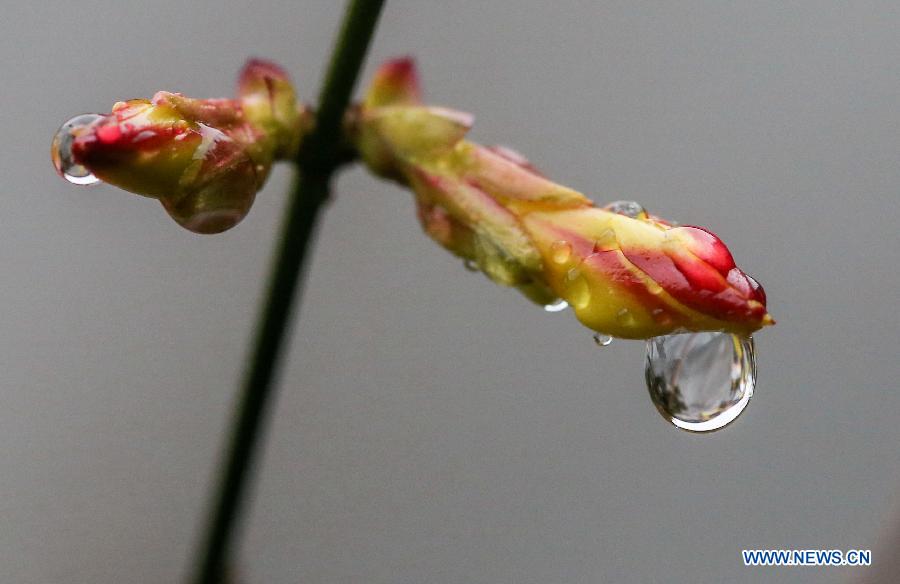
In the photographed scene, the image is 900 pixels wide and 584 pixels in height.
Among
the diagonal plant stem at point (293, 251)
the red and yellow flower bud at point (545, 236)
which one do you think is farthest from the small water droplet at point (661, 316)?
the diagonal plant stem at point (293, 251)

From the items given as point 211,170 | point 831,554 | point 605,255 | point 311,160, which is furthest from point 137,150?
point 831,554

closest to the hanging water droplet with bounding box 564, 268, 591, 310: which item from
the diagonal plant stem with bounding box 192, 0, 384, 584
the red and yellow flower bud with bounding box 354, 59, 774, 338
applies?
the red and yellow flower bud with bounding box 354, 59, 774, 338

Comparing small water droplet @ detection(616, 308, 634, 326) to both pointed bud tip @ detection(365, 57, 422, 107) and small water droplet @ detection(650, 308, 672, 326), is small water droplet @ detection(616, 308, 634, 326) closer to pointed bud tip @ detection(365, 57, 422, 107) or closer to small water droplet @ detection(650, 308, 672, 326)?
small water droplet @ detection(650, 308, 672, 326)

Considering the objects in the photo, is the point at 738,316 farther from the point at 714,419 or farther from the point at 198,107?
the point at 198,107

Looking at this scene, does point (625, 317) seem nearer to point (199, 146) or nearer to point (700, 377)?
point (700, 377)

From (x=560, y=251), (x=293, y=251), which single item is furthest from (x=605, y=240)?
(x=293, y=251)

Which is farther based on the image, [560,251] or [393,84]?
[393,84]
